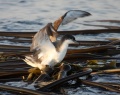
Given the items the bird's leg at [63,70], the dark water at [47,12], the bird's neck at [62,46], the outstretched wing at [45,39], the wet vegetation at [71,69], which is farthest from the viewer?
the dark water at [47,12]

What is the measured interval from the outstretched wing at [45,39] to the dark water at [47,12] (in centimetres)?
281

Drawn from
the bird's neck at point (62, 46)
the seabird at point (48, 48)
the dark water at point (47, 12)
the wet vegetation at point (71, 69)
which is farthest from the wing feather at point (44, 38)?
the dark water at point (47, 12)

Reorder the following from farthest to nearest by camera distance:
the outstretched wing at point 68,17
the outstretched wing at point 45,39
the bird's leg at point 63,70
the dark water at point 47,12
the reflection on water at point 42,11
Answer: the reflection on water at point 42,11
the dark water at point 47,12
the outstretched wing at point 68,17
the outstretched wing at point 45,39
the bird's leg at point 63,70

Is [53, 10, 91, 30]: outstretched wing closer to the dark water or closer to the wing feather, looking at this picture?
the wing feather

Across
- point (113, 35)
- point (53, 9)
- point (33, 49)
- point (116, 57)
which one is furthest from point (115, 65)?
point (53, 9)

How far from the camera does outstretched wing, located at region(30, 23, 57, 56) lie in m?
7.16

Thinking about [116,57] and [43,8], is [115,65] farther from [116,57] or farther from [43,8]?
[43,8]

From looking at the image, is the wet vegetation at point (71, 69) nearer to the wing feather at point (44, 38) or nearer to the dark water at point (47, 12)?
the wing feather at point (44, 38)

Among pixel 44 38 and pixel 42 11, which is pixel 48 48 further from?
pixel 42 11

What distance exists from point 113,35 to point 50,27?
11.7ft

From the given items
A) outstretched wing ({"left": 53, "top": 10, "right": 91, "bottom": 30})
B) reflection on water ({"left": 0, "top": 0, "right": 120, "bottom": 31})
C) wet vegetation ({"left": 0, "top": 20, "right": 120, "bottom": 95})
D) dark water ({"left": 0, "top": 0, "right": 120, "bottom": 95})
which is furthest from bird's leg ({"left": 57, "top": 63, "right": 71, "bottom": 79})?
reflection on water ({"left": 0, "top": 0, "right": 120, "bottom": 31})

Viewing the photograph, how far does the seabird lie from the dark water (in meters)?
2.69

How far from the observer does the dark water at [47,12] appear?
38.9 feet

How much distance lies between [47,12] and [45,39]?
253 inches
